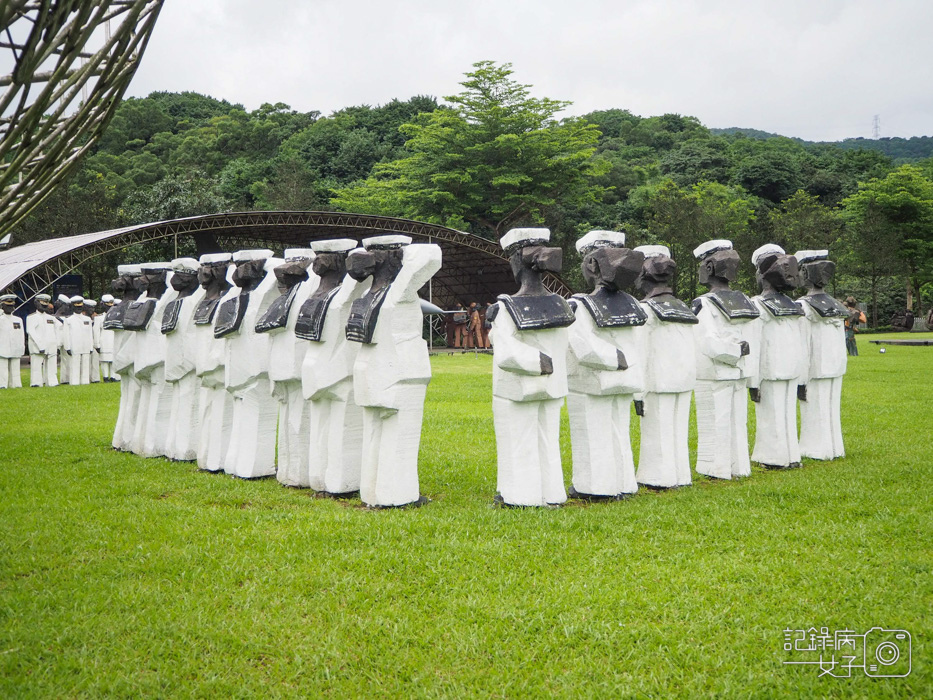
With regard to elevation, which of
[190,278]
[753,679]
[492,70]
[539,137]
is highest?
[492,70]

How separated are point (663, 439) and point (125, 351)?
21.6ft

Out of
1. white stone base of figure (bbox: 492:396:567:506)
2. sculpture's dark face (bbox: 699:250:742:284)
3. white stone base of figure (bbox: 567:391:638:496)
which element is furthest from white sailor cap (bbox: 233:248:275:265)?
sculpture's dark face (bbox: 699:250:742:284)

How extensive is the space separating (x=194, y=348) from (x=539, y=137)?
104ft

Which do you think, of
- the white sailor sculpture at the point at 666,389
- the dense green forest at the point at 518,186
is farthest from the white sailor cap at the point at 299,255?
the dense green forest at the point at 518,186

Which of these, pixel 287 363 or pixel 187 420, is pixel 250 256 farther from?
pixel 187 420

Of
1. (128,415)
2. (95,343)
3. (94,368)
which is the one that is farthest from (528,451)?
(94,368)

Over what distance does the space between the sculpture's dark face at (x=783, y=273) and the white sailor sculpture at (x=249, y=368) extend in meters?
5.37

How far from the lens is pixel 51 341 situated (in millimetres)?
18797

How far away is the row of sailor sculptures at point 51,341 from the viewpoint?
18203mm

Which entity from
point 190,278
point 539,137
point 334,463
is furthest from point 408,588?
point 539,137

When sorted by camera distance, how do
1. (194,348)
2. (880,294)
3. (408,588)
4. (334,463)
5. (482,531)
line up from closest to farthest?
(408,588), (482,531), (334,463), (194,348), (880,294)

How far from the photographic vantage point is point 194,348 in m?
8.97

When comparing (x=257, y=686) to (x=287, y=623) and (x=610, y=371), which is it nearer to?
(x=287, y=623)

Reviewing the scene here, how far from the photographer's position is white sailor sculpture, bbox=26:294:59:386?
18.6 m
